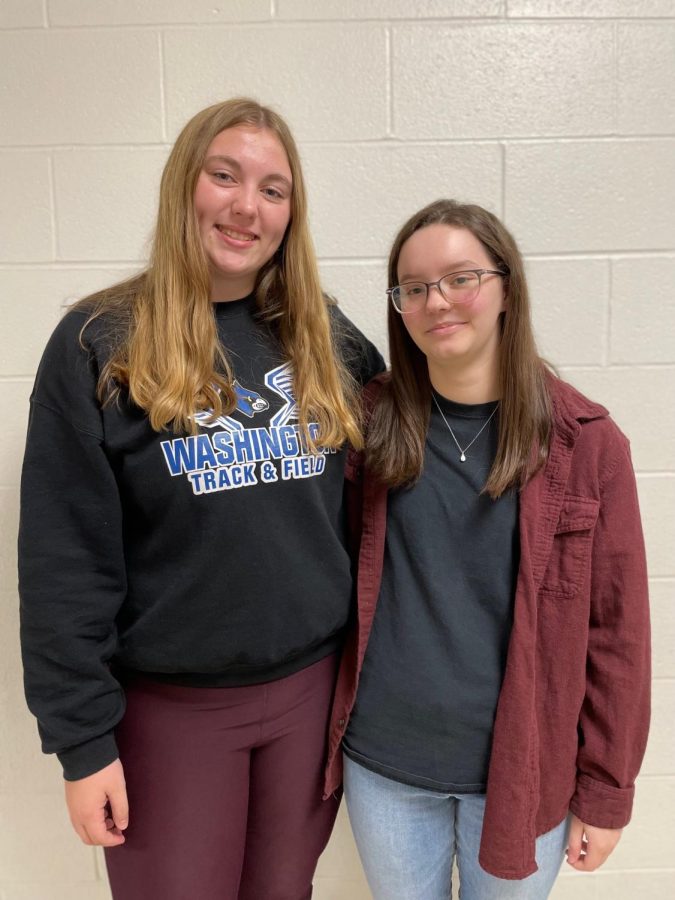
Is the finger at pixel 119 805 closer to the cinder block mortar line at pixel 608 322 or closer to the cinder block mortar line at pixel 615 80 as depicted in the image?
the cinder block mortar line at pixel 608 322

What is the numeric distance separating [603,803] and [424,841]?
0.94 feet

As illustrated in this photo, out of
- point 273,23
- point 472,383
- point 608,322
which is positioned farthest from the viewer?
point 608,322

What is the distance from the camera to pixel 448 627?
3.31ft

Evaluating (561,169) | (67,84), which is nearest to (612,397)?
(561,169)

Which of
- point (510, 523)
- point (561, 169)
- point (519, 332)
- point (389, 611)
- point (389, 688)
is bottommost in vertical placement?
point (389, 688)

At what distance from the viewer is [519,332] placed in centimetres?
103

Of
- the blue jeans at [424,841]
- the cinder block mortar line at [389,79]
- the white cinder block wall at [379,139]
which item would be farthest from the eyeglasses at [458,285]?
the blue jeans at [424,841]

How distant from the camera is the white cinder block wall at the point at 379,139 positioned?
4.41 feet

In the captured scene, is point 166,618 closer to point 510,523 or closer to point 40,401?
point 40,401

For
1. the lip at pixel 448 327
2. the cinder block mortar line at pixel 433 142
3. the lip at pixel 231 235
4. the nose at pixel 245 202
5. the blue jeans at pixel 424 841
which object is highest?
the cinder block mortar line at pixel 433 142

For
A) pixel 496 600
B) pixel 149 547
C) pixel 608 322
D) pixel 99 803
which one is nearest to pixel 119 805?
pixel 99 803

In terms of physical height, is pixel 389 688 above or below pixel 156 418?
below

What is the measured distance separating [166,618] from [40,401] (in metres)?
0.37

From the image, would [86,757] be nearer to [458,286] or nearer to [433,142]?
[458,286]
